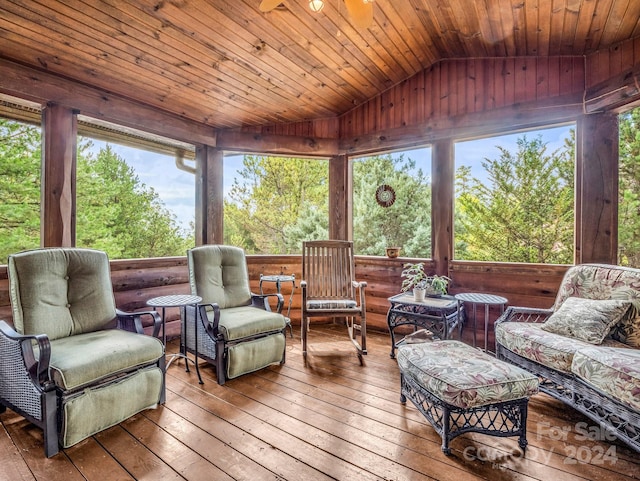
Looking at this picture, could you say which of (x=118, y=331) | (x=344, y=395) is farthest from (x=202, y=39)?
(x=344, y=395)

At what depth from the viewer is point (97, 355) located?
1.91m

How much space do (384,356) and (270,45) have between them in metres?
2.98

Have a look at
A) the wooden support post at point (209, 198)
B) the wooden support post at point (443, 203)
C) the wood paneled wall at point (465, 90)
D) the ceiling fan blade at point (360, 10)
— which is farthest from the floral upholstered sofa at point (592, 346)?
the wooden support post at point (209, 198)

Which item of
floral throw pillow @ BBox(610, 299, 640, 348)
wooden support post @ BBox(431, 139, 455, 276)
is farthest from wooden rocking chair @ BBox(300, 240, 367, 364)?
floral throw pillow @ BBox(610, 299, 640, 348)

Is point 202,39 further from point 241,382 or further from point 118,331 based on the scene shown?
point 241,382

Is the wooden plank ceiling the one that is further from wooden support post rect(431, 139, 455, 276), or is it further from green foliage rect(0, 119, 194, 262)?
wooden support post rect(431, 139, 455, 276)

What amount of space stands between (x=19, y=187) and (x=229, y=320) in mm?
2329

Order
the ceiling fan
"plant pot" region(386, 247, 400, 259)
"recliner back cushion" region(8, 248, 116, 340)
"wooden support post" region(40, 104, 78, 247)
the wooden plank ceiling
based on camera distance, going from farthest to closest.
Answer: "plant pot" region(386, 247, 400, 259) < "wooden support post" region(40, 104, 78, 247) < the wooden plank ceiling < "recliner back cushion" region(8, 248, 116, 340) < the ceiling fan

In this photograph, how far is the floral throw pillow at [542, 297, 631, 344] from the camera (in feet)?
7.12

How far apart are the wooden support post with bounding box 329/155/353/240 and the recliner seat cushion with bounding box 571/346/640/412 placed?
112 inches

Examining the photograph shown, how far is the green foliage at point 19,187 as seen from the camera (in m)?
3.00

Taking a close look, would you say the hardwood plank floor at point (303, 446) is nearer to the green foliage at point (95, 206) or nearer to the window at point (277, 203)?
the green foliage at point (95, 206)

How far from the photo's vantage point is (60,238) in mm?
2889

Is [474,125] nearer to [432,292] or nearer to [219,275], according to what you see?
[432,292]
